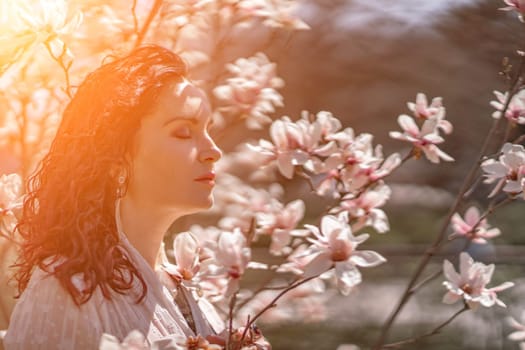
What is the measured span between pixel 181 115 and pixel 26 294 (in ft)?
0.99

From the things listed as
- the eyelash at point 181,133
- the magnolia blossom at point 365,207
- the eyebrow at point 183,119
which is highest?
the eyebrow at point 183,119

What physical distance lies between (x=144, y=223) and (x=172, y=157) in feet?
0.33

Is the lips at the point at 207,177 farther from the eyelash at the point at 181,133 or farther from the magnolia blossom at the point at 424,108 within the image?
the magnolia blossom at the point at 424,108

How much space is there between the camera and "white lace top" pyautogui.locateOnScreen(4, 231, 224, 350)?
1.03 m

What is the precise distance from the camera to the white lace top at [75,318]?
1.03 metres

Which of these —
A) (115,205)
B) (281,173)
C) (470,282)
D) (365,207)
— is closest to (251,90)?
(281,173)

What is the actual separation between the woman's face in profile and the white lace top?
96 mm

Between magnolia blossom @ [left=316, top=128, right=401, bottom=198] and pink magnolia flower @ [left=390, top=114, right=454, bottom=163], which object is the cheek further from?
pink magnolia flower @ [left=390, top=114, right=454, bottom=163]

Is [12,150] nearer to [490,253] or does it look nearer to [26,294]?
[26,294]

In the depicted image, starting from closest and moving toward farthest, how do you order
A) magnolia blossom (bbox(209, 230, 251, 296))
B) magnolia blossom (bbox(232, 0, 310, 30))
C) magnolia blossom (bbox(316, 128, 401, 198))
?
magnolia blossom (bbox(209, 230, 251, 296))
magnolia blossom (bbox(316, 128, 401, 198))
magnolia blossom (bbox(232, 0, 310, 30))

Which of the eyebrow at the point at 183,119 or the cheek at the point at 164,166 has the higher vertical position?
the eyebrow at the point at 183,119

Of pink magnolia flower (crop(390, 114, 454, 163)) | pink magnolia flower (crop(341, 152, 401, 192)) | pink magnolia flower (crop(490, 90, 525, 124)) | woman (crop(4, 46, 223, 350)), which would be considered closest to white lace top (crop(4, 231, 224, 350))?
woman (crop(4, 46, 223, 350))

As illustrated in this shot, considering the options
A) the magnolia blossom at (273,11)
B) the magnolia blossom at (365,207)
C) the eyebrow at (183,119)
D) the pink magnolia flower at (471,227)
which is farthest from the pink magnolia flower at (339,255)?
the magnolia blossom at (273,11)

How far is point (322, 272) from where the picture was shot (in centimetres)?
95
